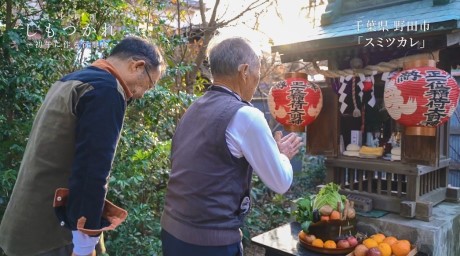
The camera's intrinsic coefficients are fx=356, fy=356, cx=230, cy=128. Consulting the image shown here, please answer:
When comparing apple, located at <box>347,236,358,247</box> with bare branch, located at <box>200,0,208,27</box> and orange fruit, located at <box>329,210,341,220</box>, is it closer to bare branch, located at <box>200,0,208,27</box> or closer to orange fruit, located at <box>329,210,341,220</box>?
orange fruit, located at <box>329,210,341,220</box>

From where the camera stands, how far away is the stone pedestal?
134 inches

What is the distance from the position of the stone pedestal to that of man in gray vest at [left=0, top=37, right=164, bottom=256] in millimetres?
2818

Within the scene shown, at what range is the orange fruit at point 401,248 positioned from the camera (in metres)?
3.29

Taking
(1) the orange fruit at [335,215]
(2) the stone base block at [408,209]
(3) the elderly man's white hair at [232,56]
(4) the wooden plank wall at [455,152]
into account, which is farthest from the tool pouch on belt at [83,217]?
(4) the wooden plank wall at [455,152]

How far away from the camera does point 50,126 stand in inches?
75.1

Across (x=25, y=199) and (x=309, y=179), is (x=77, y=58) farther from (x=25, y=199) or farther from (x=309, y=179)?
(x=309, y=179)

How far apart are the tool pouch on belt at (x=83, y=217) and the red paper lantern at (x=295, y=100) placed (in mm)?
2073

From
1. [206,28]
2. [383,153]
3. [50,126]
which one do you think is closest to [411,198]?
[383,153]

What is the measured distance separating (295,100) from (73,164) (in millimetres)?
2370

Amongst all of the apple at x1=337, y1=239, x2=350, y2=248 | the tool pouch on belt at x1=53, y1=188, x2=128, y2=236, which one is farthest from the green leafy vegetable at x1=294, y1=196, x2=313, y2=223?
the tool pouch on belt at x1=53, y1=188, x2=128, y2=236

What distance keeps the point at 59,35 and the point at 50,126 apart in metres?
2.49

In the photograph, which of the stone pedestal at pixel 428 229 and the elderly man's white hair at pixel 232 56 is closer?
the elderly man's white hair at pixel 232 56

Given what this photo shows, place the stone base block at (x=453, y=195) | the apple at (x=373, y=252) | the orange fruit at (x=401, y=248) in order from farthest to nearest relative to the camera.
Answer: the stone base block at (x=453, y=195)
the orange fruit at (x=401, y=248)
the apple at (x=373, y=252)

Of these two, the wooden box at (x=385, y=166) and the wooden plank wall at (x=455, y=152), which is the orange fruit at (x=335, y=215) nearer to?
the wooden box at (x=385, y=166)
